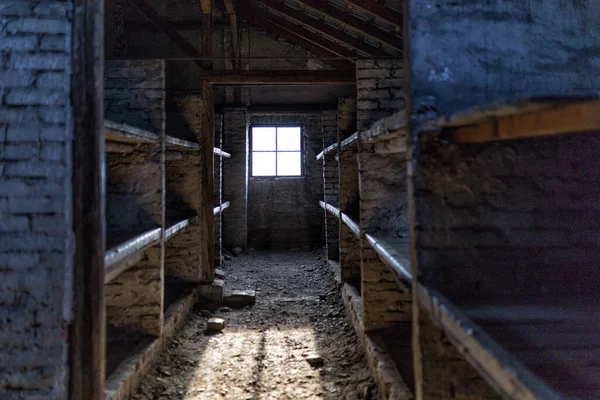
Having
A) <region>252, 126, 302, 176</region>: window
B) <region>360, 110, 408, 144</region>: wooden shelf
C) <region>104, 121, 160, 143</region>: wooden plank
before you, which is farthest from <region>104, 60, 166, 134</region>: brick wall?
<region>252, 126, 302, 176</region>: window

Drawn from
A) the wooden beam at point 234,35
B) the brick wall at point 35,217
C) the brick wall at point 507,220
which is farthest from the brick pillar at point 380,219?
the wooden beam at point 234,35

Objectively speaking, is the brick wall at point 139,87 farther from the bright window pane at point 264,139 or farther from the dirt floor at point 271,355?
the bright window pane at point 264,139

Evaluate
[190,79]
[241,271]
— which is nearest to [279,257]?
[241,271]

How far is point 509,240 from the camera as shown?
224 centimetres

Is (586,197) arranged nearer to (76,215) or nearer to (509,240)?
(509,240)

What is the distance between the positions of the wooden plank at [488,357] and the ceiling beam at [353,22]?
4428mm

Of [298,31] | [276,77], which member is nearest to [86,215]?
[276,77]

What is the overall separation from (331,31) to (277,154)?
4.02 metres

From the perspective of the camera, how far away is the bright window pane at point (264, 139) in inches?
398

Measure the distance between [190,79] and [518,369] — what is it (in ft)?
26.0

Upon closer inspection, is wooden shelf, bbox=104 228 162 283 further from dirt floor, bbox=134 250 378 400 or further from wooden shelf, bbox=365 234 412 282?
wooden shelf, bbox=365 234 412 282

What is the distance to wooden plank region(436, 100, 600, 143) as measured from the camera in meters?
1.27

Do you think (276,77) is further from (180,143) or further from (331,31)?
(180,143)

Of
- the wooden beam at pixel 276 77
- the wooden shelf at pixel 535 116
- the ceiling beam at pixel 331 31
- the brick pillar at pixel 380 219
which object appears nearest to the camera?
the wooden shelf at pixel 535 116
